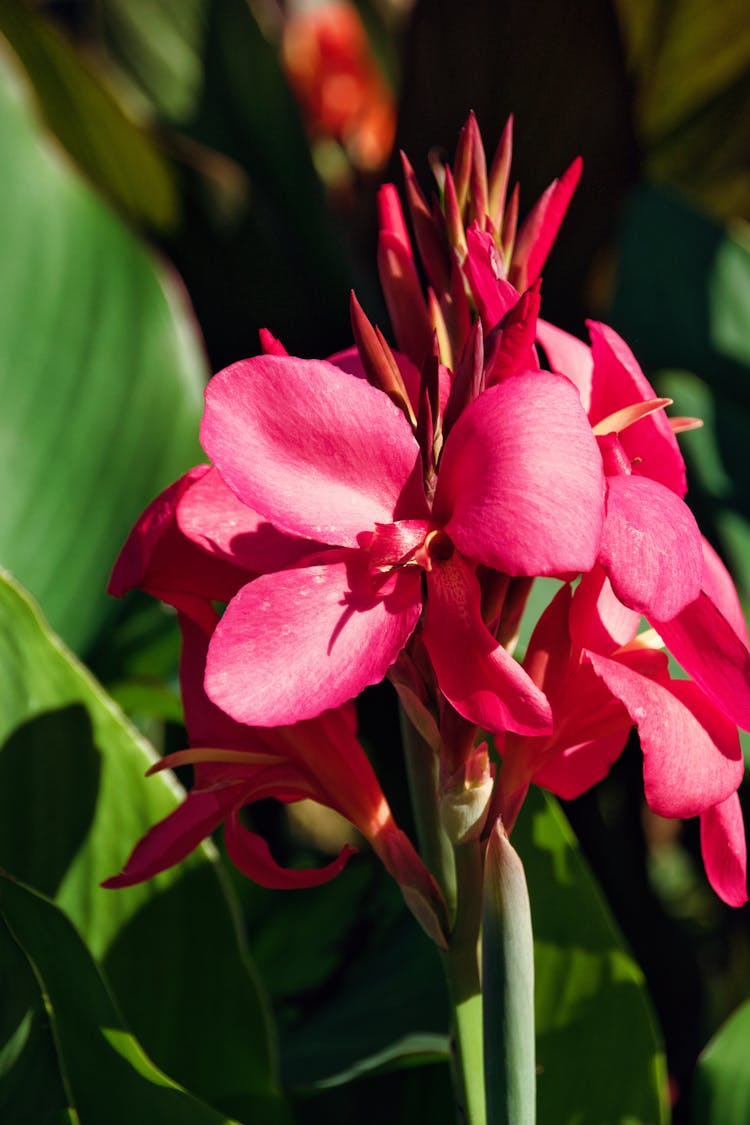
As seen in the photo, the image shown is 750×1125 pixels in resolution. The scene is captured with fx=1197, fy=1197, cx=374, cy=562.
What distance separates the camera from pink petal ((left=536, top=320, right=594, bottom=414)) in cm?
51

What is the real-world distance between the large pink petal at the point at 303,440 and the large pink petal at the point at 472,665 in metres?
0.04

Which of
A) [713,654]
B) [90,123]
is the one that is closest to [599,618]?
[713,654]

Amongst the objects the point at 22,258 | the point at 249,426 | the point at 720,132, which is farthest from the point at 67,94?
the point at 249,426

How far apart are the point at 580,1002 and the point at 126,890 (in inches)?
11.0

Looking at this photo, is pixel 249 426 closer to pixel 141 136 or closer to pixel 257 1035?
pixel 257 1035

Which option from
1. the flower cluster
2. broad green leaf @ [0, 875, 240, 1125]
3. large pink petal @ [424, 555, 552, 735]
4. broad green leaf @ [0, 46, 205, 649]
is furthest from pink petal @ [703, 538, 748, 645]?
broad green leaf @ [0, 46, 205, 649]

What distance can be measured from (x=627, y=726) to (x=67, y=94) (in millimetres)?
985

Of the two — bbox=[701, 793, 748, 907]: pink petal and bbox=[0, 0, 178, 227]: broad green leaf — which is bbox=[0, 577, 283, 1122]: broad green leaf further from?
bbox=[0, 0, 178, 227]: broad green leaf

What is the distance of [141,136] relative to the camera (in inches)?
44.8

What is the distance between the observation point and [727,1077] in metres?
0.72

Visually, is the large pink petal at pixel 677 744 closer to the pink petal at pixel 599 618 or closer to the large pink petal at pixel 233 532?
the pink petal at pixel 599 618

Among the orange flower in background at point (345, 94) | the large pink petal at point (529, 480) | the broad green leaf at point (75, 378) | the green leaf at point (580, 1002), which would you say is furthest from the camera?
the orange flower in background at point (345, 94)

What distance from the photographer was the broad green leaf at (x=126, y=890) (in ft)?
2.32

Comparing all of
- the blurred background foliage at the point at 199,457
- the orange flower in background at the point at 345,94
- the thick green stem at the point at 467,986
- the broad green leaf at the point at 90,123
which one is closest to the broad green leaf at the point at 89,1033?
the blurred background foliage at the point at 199,457
